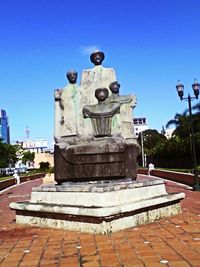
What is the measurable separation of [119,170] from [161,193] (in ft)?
3.91

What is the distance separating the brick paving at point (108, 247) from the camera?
482 cm

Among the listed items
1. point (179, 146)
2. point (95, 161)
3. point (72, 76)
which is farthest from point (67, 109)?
point (179, 146)

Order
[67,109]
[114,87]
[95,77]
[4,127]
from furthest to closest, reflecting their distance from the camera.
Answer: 1. [4,127]
2. [95,77]
3. [114,87]
4. [67,109]

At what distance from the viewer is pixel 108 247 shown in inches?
219

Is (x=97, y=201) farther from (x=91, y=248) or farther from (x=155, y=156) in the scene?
(x=155, y=156)

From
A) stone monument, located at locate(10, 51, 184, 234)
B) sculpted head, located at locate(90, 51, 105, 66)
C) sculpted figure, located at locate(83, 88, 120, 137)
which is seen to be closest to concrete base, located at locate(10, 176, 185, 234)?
stone monument, located at locate(10, 51, 184, 234)

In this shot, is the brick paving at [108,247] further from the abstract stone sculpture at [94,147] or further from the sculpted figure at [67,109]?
the sculpted figure at [67,109]

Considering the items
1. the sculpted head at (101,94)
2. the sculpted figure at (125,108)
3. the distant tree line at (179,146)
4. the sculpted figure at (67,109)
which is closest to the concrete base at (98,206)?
the sculpted figure at (67,109)

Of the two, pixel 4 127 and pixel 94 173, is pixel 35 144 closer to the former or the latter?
pixel 4 127

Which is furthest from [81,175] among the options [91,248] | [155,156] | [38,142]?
[38,142]

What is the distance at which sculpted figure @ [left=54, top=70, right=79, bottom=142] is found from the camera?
340 inches

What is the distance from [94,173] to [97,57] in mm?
2862

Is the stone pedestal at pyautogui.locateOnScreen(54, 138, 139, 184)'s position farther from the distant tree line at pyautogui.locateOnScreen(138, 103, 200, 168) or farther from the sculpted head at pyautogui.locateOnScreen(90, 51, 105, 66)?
the distant tree line at pyautogui.locateOnScreen(138, 103, 200, 168)

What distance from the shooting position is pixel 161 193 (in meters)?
8.41
